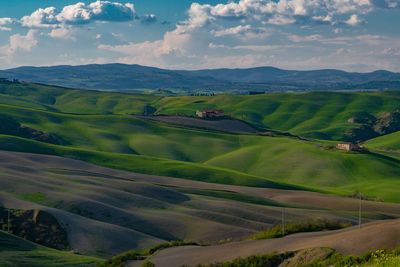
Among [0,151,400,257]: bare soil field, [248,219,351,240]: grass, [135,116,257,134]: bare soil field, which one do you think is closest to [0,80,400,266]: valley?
[0,151,400,257]: bare soil field

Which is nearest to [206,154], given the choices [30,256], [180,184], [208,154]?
[208,154]

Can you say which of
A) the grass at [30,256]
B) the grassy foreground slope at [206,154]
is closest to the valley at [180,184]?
the grassy foreground slope at [206,154]

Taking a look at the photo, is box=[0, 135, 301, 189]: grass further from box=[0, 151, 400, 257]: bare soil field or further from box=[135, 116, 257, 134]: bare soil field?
box=[135, 116, 257, 134]: bare soil field

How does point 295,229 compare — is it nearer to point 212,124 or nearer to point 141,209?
point 141,209

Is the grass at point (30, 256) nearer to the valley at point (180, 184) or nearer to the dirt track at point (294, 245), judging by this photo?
the valley at point (180, 184)

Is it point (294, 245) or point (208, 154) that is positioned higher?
point (294, 245)

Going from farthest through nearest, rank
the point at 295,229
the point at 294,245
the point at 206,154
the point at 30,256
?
the point at 206,154
the point at 295,229
the point at 30,256
the point at 294,245
